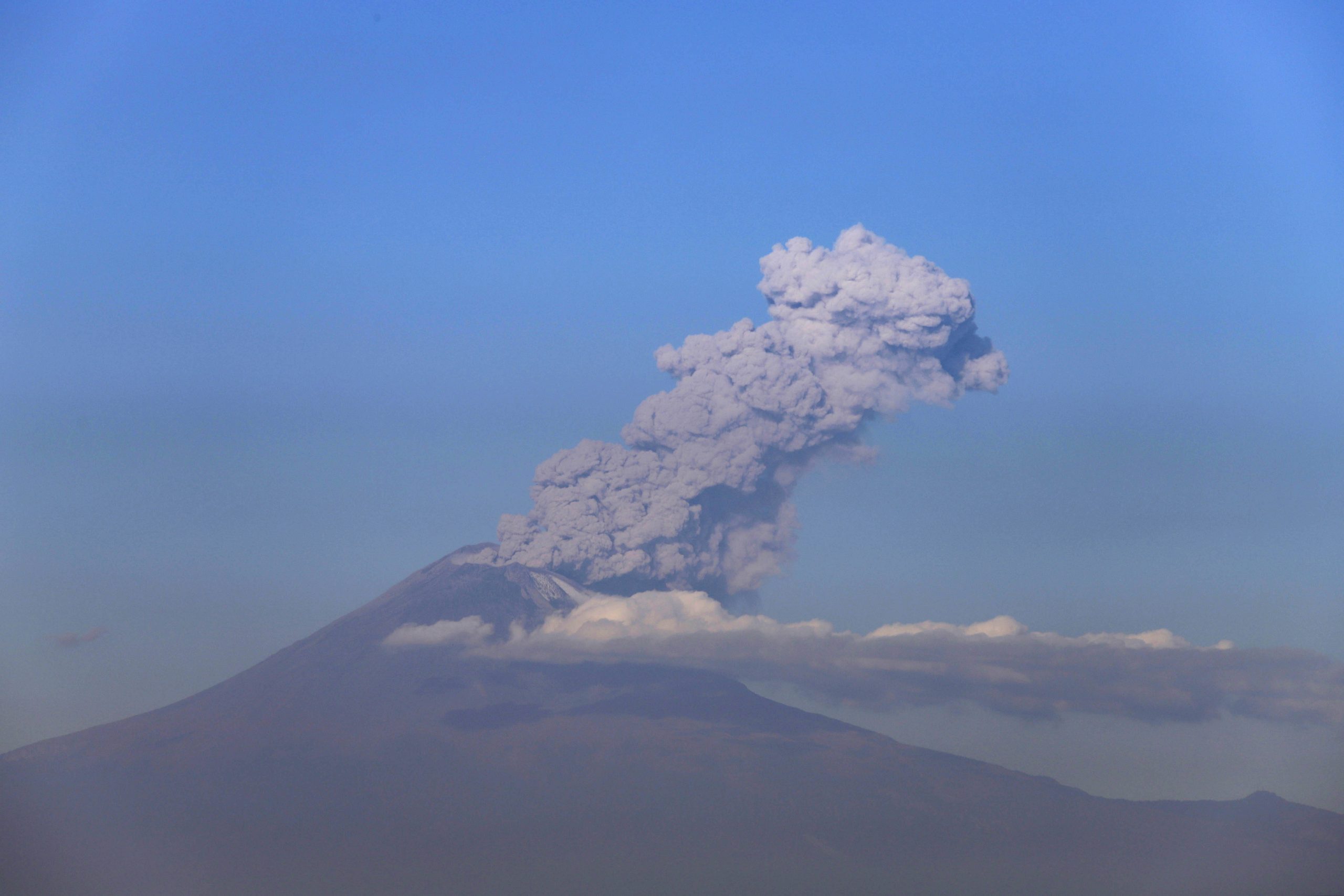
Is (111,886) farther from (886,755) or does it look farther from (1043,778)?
(1043,778)

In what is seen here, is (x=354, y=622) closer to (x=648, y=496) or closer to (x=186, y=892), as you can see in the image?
(x=186, y=892)

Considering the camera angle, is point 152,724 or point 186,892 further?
point 152,724

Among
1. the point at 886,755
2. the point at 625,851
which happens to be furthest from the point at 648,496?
the point at 886,755

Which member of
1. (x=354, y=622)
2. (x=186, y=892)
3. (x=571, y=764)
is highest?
(x=354, y=622)

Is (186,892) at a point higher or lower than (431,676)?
lower

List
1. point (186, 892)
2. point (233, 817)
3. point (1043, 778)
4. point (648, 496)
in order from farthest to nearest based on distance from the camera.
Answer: point (1043, 778) → point (233, 817) → point (186, 892) → point (648, 496)

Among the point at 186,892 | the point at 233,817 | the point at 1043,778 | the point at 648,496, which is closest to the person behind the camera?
the point at 648,496
